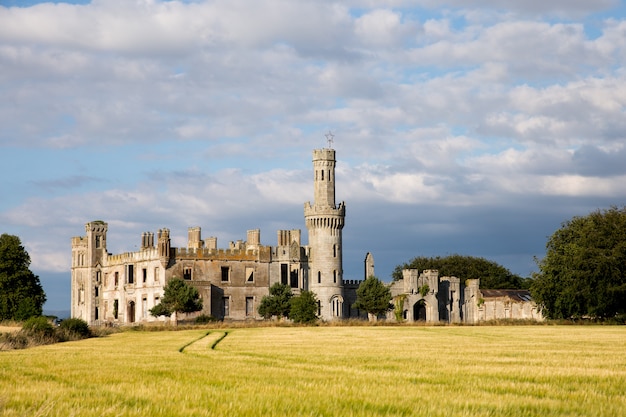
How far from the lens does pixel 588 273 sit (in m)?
71.8

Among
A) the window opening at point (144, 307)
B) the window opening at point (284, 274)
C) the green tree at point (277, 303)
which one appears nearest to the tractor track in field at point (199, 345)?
the green tree at point (277, 303)

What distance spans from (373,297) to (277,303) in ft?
32.2

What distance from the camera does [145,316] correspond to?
9006 cm

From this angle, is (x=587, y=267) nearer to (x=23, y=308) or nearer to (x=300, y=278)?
(x=300, y=278)

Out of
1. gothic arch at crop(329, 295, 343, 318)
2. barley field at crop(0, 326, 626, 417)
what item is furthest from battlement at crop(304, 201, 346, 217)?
barley field at crop(0, 326, 626, 417)

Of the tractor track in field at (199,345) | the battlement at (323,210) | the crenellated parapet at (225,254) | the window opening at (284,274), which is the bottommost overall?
the tractor track in field at (199,345)

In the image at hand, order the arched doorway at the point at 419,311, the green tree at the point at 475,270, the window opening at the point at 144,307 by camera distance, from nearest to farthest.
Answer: the window opening at the point at 144,307 < the arched doorway at the point at 419,311 < the green tree at the point at 475,270

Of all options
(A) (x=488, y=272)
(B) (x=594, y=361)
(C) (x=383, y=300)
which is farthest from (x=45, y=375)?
(A) (x=488, y=272)

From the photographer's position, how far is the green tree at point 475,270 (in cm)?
12438

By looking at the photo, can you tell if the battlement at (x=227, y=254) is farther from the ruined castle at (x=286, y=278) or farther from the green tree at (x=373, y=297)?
the green tree at (x=373, y=297)

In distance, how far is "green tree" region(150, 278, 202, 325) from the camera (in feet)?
270

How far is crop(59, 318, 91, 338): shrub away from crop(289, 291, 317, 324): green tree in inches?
1241

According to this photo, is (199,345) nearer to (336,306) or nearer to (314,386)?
(314,386)

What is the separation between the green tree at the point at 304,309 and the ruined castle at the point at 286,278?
7.52 meters
